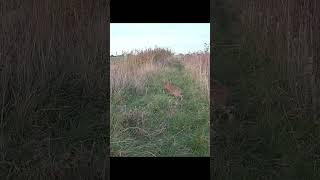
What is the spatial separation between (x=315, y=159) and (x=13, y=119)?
202cm

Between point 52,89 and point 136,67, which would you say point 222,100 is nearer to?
point 52,89

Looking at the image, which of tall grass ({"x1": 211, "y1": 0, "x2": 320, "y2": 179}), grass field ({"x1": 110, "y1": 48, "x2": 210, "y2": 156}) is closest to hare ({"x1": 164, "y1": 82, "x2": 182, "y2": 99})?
grass field ({"x1": 110, "y1": 48, "x2": 210, "y2": 156})

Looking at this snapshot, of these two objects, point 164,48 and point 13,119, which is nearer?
point 13,119

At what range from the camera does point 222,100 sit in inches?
138

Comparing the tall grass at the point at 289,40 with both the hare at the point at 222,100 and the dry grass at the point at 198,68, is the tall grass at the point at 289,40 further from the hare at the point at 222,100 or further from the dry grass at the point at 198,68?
the dry grass at the point at 198,68

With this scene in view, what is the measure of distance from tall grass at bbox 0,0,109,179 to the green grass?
13.9 feet

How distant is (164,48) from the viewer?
9.03 m

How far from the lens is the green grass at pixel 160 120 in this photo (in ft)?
26.1

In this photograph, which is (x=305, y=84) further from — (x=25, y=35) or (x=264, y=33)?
(x=25, y=35)

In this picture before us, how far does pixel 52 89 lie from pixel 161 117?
4847 millimetres

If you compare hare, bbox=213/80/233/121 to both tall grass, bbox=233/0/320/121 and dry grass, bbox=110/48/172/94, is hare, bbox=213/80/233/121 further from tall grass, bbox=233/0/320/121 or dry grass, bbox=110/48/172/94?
dry grass, bbox=110/48/172/94

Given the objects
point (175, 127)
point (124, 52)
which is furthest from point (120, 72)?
point (175, 127)

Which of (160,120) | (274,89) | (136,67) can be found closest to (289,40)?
(274,89)

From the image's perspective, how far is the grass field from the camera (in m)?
7.98
